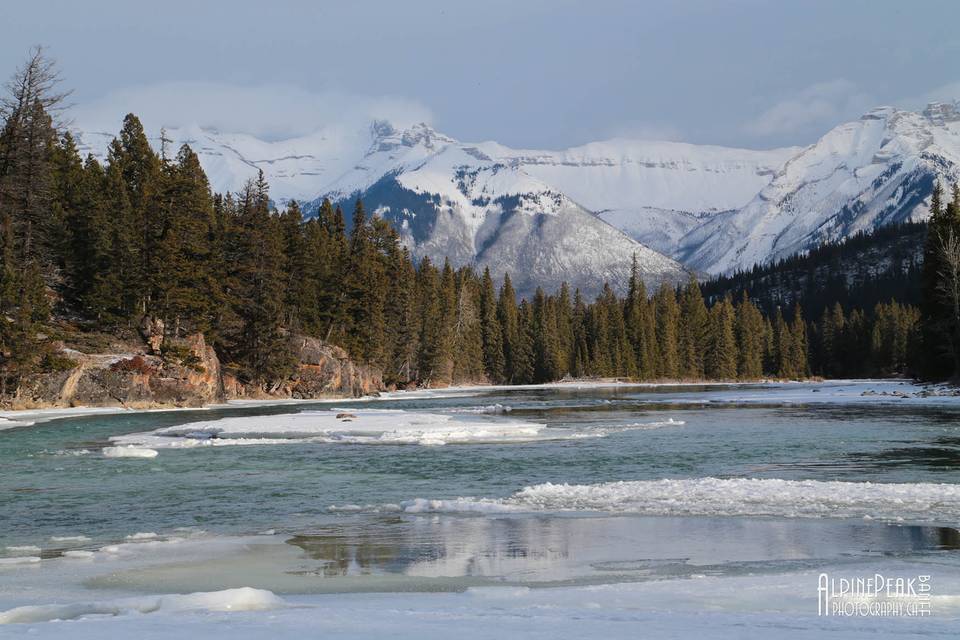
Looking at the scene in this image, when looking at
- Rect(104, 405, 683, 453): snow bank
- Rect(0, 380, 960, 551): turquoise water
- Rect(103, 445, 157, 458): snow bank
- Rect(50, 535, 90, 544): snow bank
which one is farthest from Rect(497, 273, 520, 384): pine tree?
Rect(50, 535, 90, 544): snow bank

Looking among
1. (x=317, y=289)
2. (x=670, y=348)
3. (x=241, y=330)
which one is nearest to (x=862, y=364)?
(x=670, y=348)

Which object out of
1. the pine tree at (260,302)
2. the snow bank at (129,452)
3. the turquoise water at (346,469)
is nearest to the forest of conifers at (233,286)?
the pine tree at (260,302)

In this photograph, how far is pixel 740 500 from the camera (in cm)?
1945

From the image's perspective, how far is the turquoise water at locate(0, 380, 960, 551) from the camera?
18.8 meters

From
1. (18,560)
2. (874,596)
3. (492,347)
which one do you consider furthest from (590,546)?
(492,347)

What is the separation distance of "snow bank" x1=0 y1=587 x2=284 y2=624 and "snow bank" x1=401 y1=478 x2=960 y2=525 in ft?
30.3

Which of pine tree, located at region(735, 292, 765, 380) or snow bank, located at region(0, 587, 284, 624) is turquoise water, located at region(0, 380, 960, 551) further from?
pine tree, located at region(735, 292, 765, 380)

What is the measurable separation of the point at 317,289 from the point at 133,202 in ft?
81.2

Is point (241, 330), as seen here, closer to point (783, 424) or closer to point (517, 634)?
point (783, 424)

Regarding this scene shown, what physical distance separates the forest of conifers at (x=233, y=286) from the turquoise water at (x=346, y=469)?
2750 cm

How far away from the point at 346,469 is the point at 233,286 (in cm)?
5903

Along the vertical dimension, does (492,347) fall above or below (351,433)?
above

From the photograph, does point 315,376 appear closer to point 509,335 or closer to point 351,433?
point 351,433

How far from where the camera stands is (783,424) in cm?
4497
